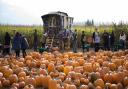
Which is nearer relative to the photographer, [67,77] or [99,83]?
[99,83]

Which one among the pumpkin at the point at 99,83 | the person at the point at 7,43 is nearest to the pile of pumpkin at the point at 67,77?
the pumpkin at the point at 99,83

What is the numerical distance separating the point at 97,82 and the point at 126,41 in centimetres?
1625

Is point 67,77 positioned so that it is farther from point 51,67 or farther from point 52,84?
point 51,67

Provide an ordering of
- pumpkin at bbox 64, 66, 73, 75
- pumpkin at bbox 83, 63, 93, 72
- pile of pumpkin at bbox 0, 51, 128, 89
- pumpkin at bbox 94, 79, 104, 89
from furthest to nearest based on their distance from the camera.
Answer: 1. pumpkin at bbox 83, 63, 93, 72
2. pumpkin at bbox 64, 66, 73, 75
3. pumpkin at bbox 94, 79, 104, 89
4. pile of pumpkin at bbox 0, 51, 128, 89

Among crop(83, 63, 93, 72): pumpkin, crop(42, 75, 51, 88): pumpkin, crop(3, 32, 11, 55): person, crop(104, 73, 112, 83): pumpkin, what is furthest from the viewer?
crop(3, 32, 11, 55): person

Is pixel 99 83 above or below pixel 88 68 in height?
below

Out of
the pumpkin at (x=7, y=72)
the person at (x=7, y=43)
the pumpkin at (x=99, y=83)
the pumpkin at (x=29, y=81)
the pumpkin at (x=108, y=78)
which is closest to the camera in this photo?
the pumpkin at (x=99, y=83)

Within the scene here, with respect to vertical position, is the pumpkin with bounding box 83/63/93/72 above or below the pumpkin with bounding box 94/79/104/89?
above

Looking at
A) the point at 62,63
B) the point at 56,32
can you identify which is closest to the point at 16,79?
the point at 62,63

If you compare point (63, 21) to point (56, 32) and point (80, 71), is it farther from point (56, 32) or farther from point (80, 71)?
point (80, 71)

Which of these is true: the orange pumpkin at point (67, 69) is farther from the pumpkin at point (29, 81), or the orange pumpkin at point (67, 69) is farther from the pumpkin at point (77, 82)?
the pumpkin at point (29, 81)

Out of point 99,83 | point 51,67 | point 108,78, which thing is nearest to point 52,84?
point 99,83

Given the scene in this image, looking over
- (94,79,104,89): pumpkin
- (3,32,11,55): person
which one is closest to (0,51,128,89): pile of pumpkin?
(94,79,104,89): pumpkin

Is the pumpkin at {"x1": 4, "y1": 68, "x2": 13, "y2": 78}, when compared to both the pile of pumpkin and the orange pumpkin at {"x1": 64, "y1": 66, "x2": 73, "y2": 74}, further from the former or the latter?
the orange pumpkin at {"x1": 64, "y1": 66, "x2": 73, "y2": 74}
